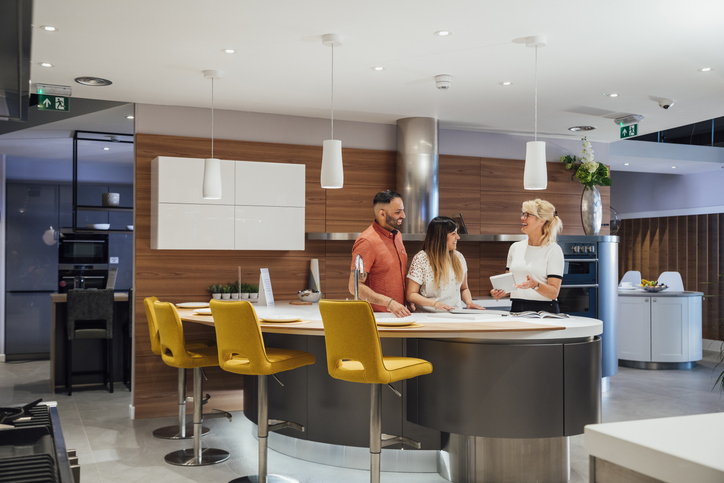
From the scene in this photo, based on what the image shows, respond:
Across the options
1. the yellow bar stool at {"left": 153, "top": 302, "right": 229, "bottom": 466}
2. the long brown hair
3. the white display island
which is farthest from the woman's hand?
the white display island

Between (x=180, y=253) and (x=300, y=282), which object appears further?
(x=300, y=282)

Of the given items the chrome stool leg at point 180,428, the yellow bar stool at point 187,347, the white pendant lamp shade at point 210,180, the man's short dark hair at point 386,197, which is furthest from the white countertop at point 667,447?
the white pendant lamp shade at point 210,180

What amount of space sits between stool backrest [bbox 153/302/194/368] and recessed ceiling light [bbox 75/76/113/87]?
173 centimetres

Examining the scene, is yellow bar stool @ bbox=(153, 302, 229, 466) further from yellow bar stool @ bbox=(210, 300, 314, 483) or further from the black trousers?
the black trousers

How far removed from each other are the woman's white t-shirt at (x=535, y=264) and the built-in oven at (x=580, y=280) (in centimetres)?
221

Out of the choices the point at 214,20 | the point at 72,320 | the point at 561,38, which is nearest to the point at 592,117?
the point at 561,38

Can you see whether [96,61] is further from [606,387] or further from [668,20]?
[606,387]

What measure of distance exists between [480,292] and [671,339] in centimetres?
245

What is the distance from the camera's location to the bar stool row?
9.86ft

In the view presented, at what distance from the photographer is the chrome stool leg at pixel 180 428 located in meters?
4.50

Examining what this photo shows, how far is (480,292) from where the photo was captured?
21.4 ft

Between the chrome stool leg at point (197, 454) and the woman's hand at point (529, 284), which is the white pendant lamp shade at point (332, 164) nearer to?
the woman's hand at point (529, 284)

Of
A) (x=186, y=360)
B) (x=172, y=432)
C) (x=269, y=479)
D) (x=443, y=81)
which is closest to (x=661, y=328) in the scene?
(x=443, y=81)

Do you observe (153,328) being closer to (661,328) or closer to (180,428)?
(180,428)
